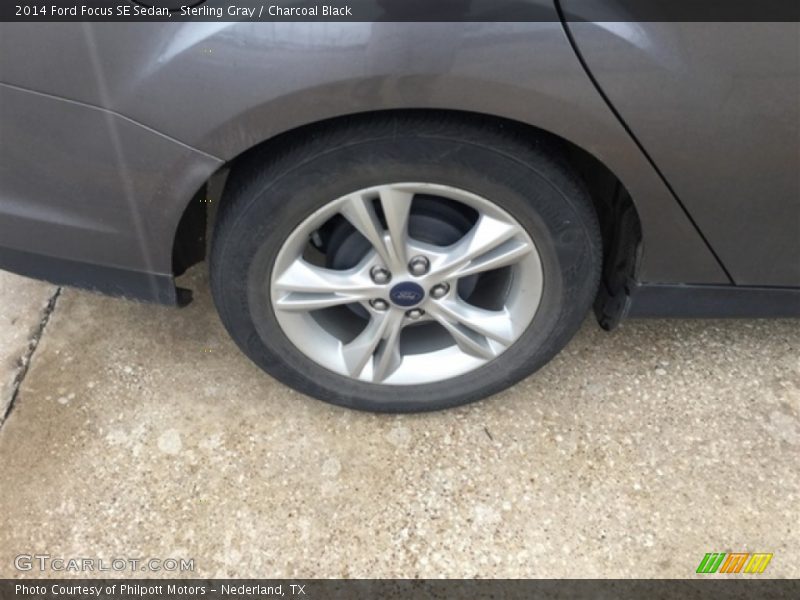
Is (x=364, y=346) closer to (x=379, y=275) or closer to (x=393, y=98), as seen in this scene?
(x=379, y=275)

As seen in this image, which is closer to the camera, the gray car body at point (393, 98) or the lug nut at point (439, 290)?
the gray car body at point (393, 98)

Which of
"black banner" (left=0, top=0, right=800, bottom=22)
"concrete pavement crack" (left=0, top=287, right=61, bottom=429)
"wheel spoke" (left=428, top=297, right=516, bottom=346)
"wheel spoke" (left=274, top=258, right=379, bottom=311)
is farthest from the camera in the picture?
"concrete pavement crack" (left=0, top=287, right=61, bottom=429)

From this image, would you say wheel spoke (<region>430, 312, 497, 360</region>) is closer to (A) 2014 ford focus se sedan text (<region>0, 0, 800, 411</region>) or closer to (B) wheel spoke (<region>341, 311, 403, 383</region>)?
(A) 2014 ford focus se sedan text (<region>0, 0, 800, 411</region>)

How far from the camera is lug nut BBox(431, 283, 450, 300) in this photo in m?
1.85

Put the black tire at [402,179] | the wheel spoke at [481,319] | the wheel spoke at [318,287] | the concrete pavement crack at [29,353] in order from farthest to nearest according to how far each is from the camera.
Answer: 1. the concrete pavement crack at [29,353]
2. the wheel spoke at [481,319]
3. the wheel spoke at [318,287]
4. the black tire at [402,179]

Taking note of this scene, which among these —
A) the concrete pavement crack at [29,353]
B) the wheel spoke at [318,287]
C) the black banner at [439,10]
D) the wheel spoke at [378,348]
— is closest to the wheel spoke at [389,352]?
the wheel spoke at [378,348]

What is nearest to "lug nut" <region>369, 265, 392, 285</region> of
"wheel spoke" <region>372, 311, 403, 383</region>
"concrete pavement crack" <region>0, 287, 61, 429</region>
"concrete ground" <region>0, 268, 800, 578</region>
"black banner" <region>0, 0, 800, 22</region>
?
"wheel spoke" <region>372, 311, 403, 383</region>

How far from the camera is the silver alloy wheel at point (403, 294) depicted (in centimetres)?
169

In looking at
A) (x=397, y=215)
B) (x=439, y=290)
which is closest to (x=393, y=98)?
(x=397, y=215)

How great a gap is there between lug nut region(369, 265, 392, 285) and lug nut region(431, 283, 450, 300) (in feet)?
0.39

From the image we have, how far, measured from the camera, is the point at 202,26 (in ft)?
4.54

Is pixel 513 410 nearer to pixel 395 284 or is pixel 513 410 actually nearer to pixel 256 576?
pixel 395 284

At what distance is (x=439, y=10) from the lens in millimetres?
1365

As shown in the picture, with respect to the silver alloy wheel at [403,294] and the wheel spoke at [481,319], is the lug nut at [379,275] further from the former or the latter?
the wheel spoke at [481,319]
